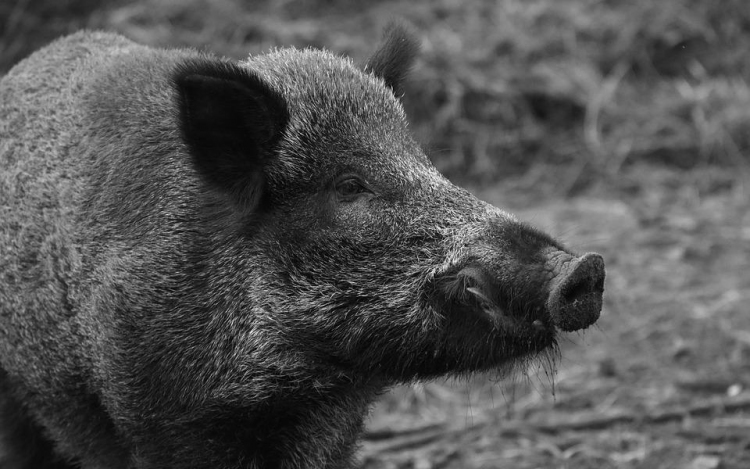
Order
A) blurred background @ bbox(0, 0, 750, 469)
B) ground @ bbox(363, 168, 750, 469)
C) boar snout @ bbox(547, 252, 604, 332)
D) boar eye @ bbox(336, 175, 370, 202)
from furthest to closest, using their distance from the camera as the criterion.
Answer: blurred background @ bbox(0, 0, 750, 469) → ground @ bbox(363, 168, 750, 469) → boar eye @ bbox(336, 175, 370, 202) → boar snout @ bbox(547, 252, 604, 332)

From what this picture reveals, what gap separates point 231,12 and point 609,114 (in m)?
3.72

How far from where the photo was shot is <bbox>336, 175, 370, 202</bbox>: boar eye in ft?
13.9

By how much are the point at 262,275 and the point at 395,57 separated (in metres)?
1.32

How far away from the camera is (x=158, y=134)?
14.9ft

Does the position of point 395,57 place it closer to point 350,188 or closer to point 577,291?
point 350,188

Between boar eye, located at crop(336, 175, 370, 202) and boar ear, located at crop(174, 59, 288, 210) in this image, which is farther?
boar eye, located at crop(336, 175, 370, 202)

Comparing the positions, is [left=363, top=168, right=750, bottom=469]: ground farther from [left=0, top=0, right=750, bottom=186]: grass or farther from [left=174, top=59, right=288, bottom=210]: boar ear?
[left=174, top=59, right=288, bottom=210]: boar ear

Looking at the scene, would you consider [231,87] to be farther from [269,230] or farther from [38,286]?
[38,286]

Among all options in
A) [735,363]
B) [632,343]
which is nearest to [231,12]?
[632,343]

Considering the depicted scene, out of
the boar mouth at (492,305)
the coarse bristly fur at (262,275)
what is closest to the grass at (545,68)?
the coarse bristly fur at (262,275)

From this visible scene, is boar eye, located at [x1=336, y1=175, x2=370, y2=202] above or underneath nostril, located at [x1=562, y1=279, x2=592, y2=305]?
above

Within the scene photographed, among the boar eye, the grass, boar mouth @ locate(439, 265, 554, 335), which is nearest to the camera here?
boar mouth @ locate(439, 265, 554, 335)

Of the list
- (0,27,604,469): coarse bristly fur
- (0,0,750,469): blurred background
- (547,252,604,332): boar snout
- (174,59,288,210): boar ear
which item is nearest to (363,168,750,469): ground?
(0,0,750,469): blurred background

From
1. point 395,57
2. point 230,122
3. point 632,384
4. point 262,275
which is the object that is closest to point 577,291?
point 262,275
